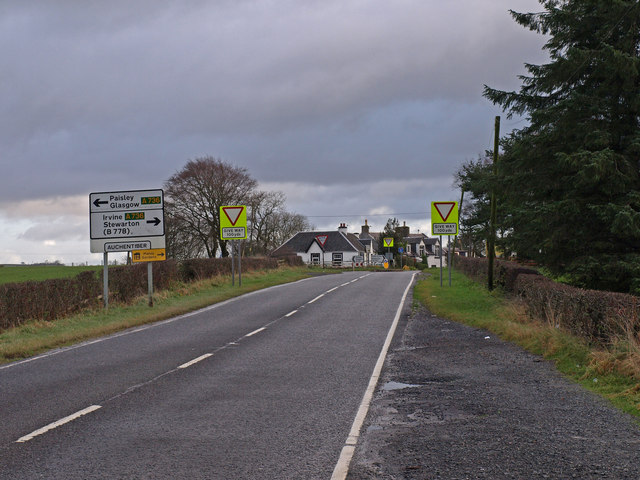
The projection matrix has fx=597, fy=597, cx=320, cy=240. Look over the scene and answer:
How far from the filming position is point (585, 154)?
46.6ft

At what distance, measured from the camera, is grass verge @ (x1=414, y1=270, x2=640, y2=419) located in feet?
24.9

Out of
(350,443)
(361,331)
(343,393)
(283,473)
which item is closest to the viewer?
(283,473)

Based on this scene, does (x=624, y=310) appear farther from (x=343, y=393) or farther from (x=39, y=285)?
(x=39, y=285)

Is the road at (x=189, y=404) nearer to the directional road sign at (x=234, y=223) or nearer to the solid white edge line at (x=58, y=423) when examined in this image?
the solid white edge line at (x=58, y=423)

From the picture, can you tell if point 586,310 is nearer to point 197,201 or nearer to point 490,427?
point 490,427

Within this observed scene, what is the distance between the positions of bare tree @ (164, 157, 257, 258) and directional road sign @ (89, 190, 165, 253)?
38.4m

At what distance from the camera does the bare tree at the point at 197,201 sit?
5906 centimetres

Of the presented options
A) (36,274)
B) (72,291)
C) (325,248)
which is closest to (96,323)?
(72,291)

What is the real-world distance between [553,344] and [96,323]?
12.4m

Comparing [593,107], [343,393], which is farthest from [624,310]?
[593,107]

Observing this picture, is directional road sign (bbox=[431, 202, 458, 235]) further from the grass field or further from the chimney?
the chimney

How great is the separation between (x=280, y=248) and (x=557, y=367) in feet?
269

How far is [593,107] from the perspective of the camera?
15055 millimetres

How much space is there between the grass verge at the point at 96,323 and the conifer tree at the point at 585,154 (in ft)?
36.4
